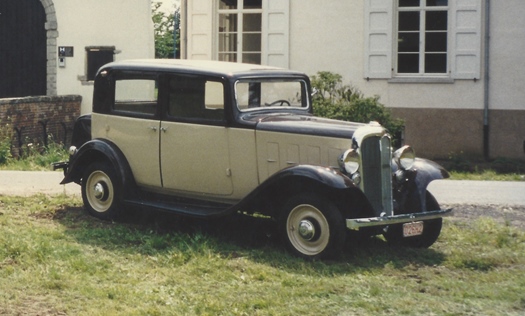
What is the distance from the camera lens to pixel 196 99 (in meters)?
9.17

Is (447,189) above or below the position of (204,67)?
below

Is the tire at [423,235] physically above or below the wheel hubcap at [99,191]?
below

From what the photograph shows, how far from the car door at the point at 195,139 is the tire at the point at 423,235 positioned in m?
1.57

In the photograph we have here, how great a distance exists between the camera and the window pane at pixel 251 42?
17953 millimetres

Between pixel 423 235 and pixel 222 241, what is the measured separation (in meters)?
1.85

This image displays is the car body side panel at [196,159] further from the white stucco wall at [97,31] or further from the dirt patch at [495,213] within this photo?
the white stucco wall at [97,31]

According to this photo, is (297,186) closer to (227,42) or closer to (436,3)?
(436,3)

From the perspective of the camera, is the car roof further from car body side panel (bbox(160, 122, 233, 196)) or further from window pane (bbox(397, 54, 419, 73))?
window pane (bbox(397, 54, 419, 73))

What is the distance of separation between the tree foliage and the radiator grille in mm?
26949

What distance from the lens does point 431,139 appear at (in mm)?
16609

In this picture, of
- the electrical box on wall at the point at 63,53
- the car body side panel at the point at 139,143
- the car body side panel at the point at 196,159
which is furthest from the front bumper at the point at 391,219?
the electrical box on wall at the point at 63,53

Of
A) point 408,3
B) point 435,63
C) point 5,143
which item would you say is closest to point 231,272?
point 5,143

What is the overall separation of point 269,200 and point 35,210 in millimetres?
3043

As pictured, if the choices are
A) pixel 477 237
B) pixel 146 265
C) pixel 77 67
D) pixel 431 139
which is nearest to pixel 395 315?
pixel 146 265
